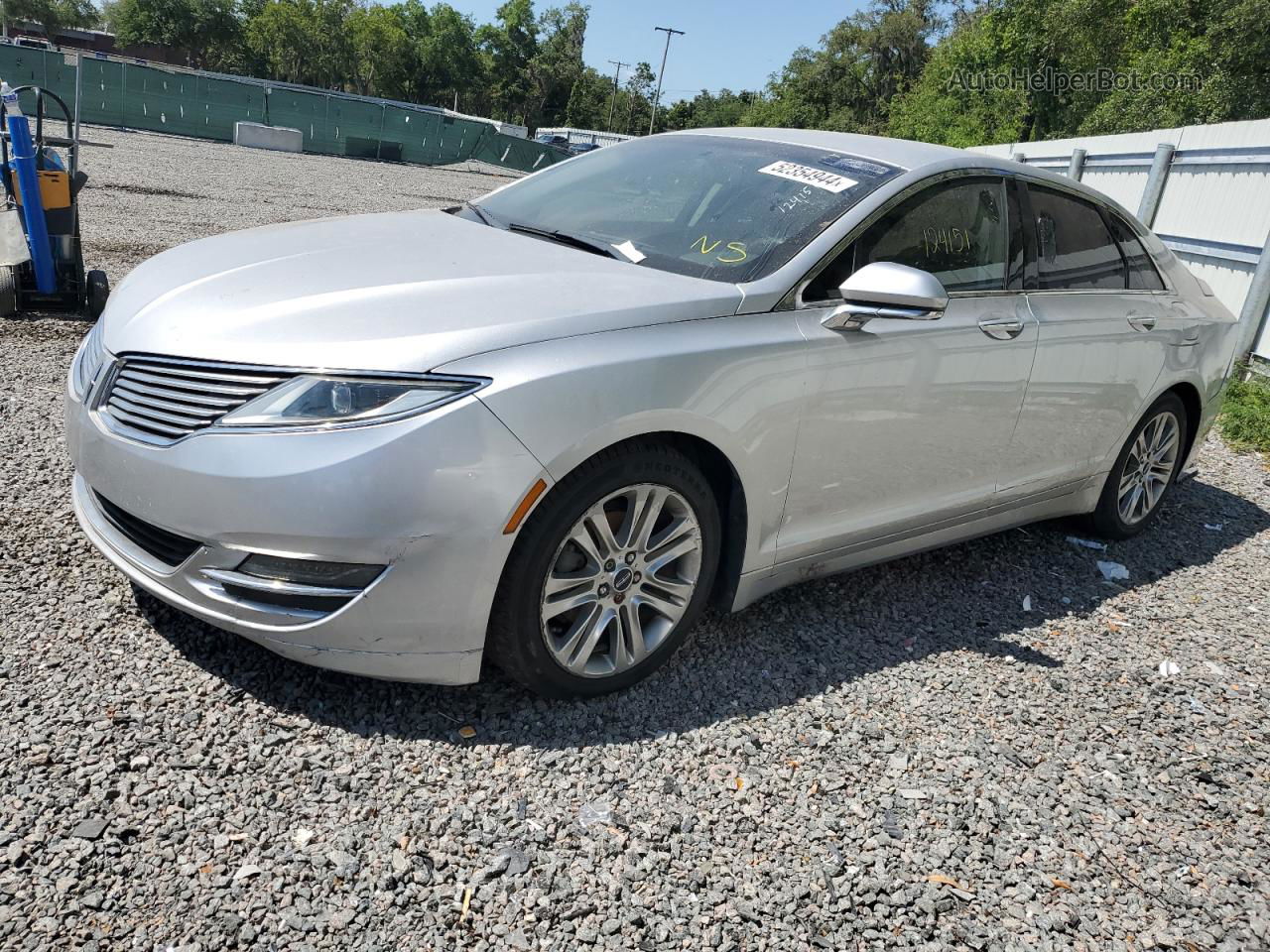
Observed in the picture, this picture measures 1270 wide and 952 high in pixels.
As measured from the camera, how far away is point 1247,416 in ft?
26.7

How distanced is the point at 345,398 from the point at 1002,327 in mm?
2491

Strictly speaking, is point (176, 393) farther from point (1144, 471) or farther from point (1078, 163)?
point (1078, 163)

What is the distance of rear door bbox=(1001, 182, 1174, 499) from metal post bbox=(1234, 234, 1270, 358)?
5.31 metres

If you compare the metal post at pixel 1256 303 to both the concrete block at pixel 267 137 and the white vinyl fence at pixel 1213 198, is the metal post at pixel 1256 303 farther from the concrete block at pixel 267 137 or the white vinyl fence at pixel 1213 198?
the concrete block at pixel 267 137

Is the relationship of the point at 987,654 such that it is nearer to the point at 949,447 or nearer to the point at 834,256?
the point at 949,447

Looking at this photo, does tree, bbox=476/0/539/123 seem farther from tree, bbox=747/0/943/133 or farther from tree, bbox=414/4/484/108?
tree, bbox=747/0/943/133

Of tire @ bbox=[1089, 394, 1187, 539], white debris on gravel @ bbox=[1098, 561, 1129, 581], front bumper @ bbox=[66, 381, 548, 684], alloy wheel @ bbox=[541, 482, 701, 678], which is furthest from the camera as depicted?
tire @ bbox=[1089, 394, 1187, 539]

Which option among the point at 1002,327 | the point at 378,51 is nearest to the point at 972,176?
the point at 1002,327

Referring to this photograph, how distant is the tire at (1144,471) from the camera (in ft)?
15.9

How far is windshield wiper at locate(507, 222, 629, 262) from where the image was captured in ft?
11.0

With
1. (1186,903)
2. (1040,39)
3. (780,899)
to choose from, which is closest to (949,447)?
(1186,903)

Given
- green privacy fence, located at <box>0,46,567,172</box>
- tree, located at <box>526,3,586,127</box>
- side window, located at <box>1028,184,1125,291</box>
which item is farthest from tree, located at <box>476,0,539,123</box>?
side window, located at <box>1028,184,1125,291</box>

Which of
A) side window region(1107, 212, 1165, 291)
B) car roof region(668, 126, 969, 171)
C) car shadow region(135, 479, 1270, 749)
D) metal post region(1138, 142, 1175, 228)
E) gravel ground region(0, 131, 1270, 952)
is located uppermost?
metal post region(1138, 142, 1175, 228)

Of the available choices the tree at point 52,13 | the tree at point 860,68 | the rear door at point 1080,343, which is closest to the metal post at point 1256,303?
the rear door at point 1080,343
